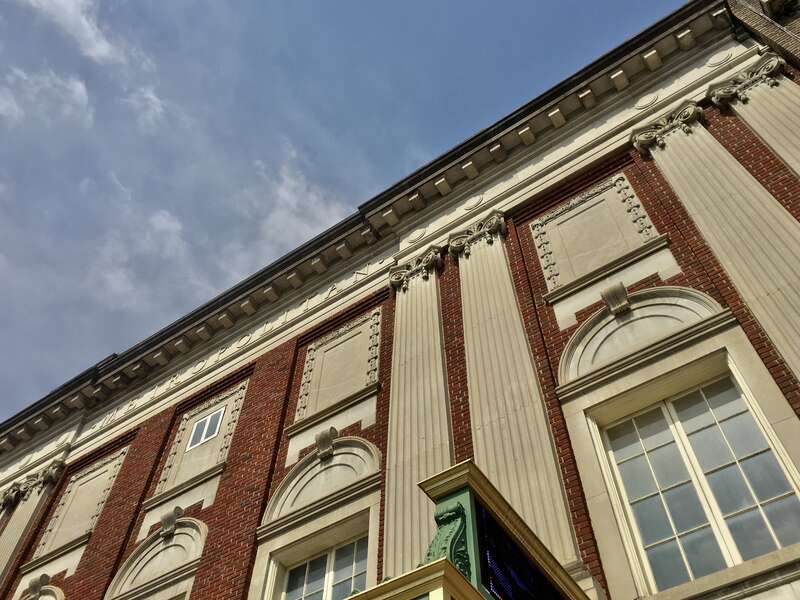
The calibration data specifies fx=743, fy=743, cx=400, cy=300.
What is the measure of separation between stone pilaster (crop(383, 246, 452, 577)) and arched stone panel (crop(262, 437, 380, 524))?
72 cm

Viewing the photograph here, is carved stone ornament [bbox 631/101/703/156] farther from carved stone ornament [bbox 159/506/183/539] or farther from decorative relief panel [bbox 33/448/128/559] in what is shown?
decorative relief panel [bbox 33/448/128/559]

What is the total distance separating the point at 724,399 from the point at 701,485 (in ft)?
4.41

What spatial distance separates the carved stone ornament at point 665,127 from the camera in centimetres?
1404

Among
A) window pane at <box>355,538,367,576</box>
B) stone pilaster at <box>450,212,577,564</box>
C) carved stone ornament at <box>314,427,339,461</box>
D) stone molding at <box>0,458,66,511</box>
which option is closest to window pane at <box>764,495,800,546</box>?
stone pilaster at <box>450,212,577,564</box>

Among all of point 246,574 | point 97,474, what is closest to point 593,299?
point 246,574

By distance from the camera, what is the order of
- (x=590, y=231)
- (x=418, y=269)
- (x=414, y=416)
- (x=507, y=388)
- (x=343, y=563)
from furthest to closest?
(x=418, y=269) → (x=590, y=231) → (x=414, y=416) → (x=343, y=563) → (x=507, y=388)

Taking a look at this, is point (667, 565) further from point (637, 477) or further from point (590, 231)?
point (590, 231)

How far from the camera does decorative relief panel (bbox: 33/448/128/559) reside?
16.6 metres

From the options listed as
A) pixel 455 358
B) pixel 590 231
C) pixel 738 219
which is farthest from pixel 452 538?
pixel 590 231

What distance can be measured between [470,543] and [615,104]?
12.6 m

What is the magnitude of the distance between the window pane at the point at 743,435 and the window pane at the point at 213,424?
35.9 ft

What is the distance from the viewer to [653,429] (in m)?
9.89

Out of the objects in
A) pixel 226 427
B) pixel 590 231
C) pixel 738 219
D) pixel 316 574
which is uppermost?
pixel 590 231

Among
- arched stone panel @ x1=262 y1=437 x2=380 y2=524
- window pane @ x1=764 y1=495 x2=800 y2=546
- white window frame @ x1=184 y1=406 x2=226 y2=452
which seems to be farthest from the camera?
white window frame @ x1=184 y1=406 x2=226 y2=452
